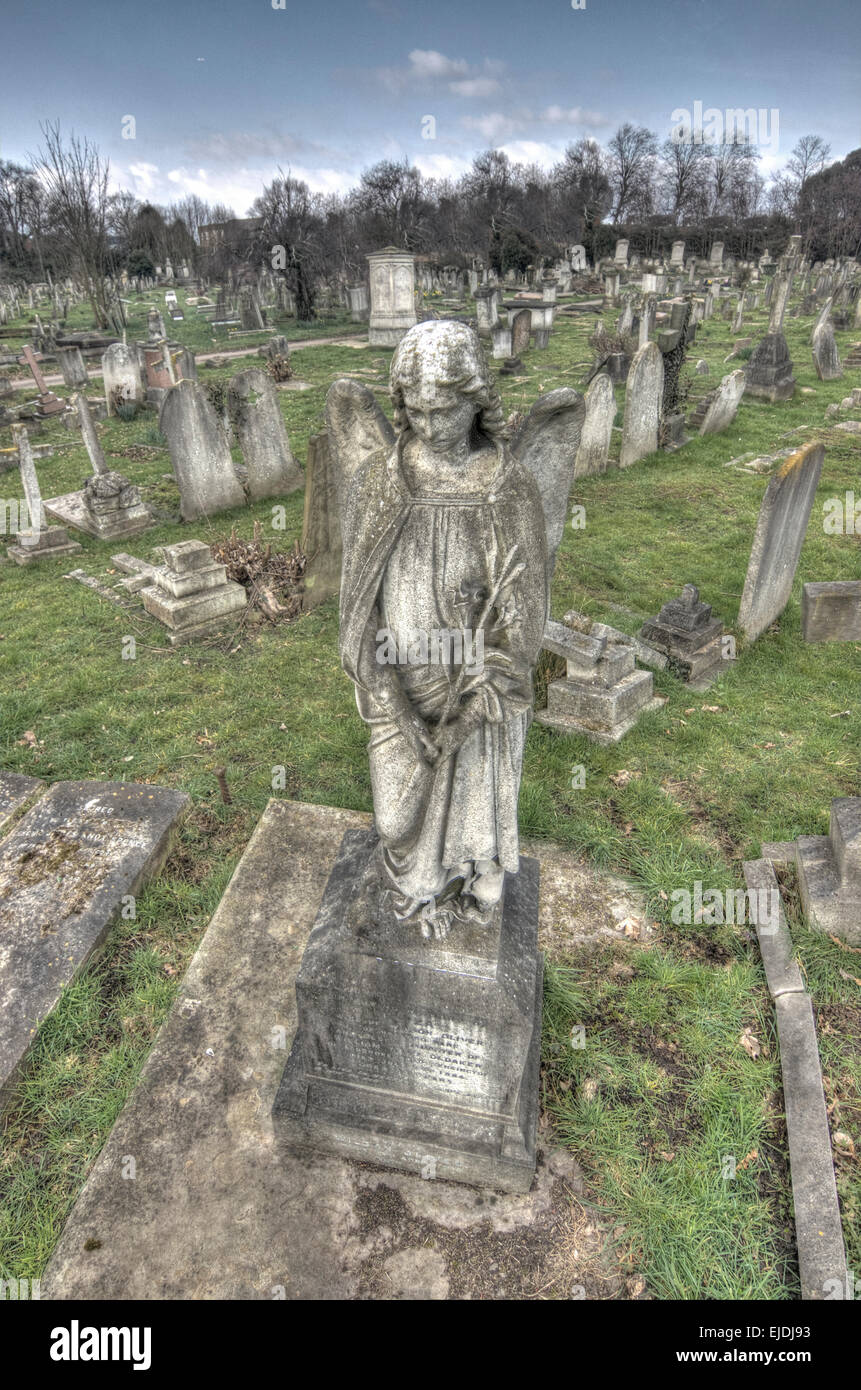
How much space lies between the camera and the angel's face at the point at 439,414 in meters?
2.00

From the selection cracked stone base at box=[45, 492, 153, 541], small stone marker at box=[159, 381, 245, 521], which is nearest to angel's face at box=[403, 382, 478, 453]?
small stone marker at box=[159, 381, 245, 521]

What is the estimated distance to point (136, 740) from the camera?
223 inches

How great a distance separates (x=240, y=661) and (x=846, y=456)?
978cm

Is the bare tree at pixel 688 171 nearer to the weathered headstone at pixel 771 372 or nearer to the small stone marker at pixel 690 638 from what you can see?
the weathered headstone at pixel 771 372

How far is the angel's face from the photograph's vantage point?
2002 millimetres

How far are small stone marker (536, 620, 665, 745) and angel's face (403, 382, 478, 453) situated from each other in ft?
12.0

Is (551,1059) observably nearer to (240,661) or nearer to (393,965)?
(393,965)

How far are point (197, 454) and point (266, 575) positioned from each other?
269 centimetres

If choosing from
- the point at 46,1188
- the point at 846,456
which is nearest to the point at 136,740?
the point at 46,1188

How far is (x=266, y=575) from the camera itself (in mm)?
7703

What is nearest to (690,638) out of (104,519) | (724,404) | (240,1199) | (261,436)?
(240,1199)

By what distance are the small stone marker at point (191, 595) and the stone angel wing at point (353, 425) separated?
15.6ft

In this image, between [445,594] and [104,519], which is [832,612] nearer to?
[445,594]
